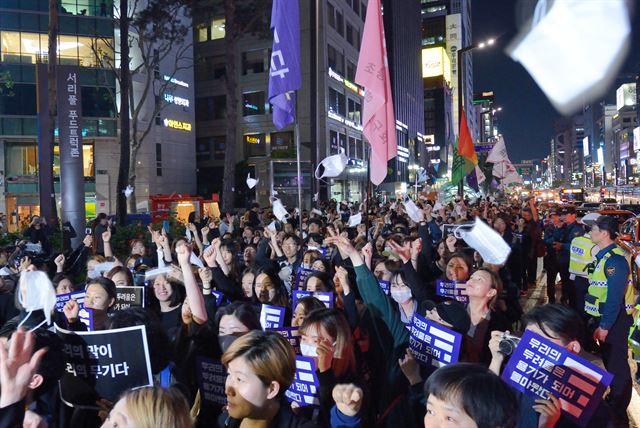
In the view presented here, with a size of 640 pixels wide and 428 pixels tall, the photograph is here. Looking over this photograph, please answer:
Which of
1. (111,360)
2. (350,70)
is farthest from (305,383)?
(350,70)

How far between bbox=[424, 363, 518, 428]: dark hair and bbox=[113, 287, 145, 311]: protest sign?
4035mm

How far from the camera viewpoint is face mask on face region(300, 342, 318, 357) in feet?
11.9

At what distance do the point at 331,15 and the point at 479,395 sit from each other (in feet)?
172

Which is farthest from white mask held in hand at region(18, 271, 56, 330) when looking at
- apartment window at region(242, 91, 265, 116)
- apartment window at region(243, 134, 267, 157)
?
apartment window at region(242, 91, 265, 116)

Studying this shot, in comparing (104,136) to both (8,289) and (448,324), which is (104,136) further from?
(448,324)

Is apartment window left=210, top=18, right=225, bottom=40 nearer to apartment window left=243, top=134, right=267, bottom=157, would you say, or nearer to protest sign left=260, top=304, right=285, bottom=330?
apartment window left=243, top=134, right=267, bottom=157

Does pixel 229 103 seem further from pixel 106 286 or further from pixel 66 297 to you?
pixel 106 286

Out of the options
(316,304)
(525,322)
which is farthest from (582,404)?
(316,304)

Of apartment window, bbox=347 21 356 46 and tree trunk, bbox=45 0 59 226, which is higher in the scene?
apartment window, bbox=347 21 356 46

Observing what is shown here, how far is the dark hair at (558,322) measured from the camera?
11.3 ft

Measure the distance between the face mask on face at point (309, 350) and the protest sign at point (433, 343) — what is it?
2.50 feet

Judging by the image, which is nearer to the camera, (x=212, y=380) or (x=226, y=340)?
(x=212, y=380)

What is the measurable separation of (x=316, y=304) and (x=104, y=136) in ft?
121

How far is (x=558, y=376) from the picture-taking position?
118 inches
